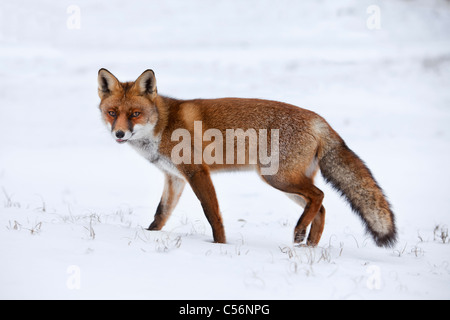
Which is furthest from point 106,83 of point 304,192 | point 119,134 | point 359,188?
point 359,188

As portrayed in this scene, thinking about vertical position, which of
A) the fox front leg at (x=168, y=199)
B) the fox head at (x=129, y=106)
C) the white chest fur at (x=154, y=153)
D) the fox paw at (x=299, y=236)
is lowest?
the fox paw at (x=299, y=236)

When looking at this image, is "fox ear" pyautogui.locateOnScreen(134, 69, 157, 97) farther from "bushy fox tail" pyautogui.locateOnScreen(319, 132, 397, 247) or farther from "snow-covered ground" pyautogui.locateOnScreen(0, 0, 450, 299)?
"bushy fox tail" pyautogui.locateOnScreen(319, 132, 397, 247)

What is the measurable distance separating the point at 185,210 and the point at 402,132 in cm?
909

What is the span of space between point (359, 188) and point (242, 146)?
1286mm

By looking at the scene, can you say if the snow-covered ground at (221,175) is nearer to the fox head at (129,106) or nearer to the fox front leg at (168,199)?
the fox front leg at (168,199)

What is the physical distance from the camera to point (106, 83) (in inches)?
192

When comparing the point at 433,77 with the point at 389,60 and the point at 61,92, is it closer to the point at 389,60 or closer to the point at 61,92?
the point at 389,60

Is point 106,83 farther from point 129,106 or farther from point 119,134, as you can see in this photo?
point 119,134

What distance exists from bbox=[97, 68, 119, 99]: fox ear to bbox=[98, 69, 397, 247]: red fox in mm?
11

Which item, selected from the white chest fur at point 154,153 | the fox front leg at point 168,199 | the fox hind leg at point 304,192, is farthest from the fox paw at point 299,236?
the fox front leg at point 168,199

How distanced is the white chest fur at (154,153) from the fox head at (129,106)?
4.4 inches

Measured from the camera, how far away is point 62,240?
3.86 metres

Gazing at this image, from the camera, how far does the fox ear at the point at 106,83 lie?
482cm

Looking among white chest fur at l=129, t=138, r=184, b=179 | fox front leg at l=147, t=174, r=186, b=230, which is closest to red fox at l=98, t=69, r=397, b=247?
white chest fur at l=129, t=138, r=184, b=179
